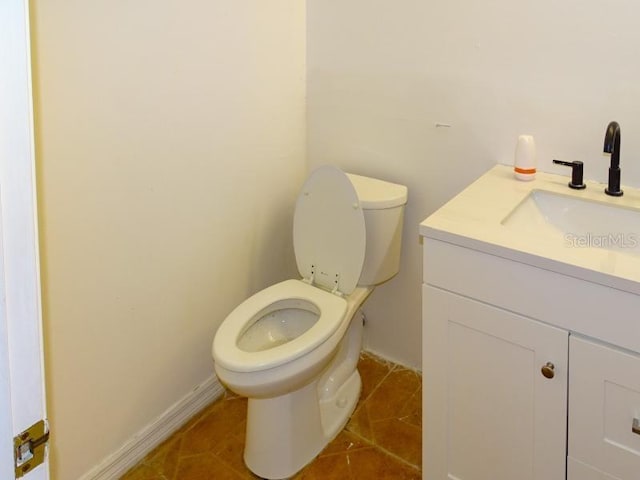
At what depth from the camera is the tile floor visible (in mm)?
1964

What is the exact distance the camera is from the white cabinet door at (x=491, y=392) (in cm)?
145

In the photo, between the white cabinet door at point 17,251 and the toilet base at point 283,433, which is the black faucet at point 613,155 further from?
the white cabinet door at point 17,251

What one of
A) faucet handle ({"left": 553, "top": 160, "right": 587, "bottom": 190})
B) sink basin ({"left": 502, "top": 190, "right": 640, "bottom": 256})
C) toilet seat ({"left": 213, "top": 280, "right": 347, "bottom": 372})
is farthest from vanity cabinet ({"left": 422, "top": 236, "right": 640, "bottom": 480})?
faucet handle ({"left": 553, "top": 160, "right": 587, "bottom": 190})

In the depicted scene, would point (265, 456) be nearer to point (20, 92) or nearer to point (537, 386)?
point (537, 386)

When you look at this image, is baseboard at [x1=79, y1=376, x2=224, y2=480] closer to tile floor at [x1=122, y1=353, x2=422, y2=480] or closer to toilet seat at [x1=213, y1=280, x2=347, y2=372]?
tile floor at [x1=122, y1=353, x2=422, y2=480]

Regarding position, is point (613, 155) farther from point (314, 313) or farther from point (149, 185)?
point (149, 185)

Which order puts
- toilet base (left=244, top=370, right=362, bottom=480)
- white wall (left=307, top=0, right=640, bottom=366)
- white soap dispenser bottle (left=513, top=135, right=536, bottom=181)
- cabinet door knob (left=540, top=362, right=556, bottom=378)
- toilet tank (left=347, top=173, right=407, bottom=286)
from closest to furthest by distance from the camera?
1. cabinet door knob (left=540, top=362, right=556, bottom=378)
2. white wall (left=307, top=0, right=640, bottom=366)
3. white soap dispenser bottle (left=513, top=135, right=536, bottom=181)
4. toilet base (left=244, top=370, right=362, bottom=480)
5. toilet tank (left=347, top=173, right=407, bottom=286)

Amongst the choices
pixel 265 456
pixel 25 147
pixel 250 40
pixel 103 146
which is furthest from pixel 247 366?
pixel 25 147

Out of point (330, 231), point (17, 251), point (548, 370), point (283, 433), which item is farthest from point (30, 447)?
point (330, 231)

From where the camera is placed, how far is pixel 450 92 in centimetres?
193

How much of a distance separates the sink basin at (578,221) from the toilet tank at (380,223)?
0.46 metres

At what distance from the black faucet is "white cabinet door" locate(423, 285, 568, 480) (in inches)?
18.0

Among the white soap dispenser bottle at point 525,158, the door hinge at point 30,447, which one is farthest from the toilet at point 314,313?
the door hinge at point 30,447

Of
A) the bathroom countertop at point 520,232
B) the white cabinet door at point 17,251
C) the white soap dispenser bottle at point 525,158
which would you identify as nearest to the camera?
the white cabinet door at point 17,251
